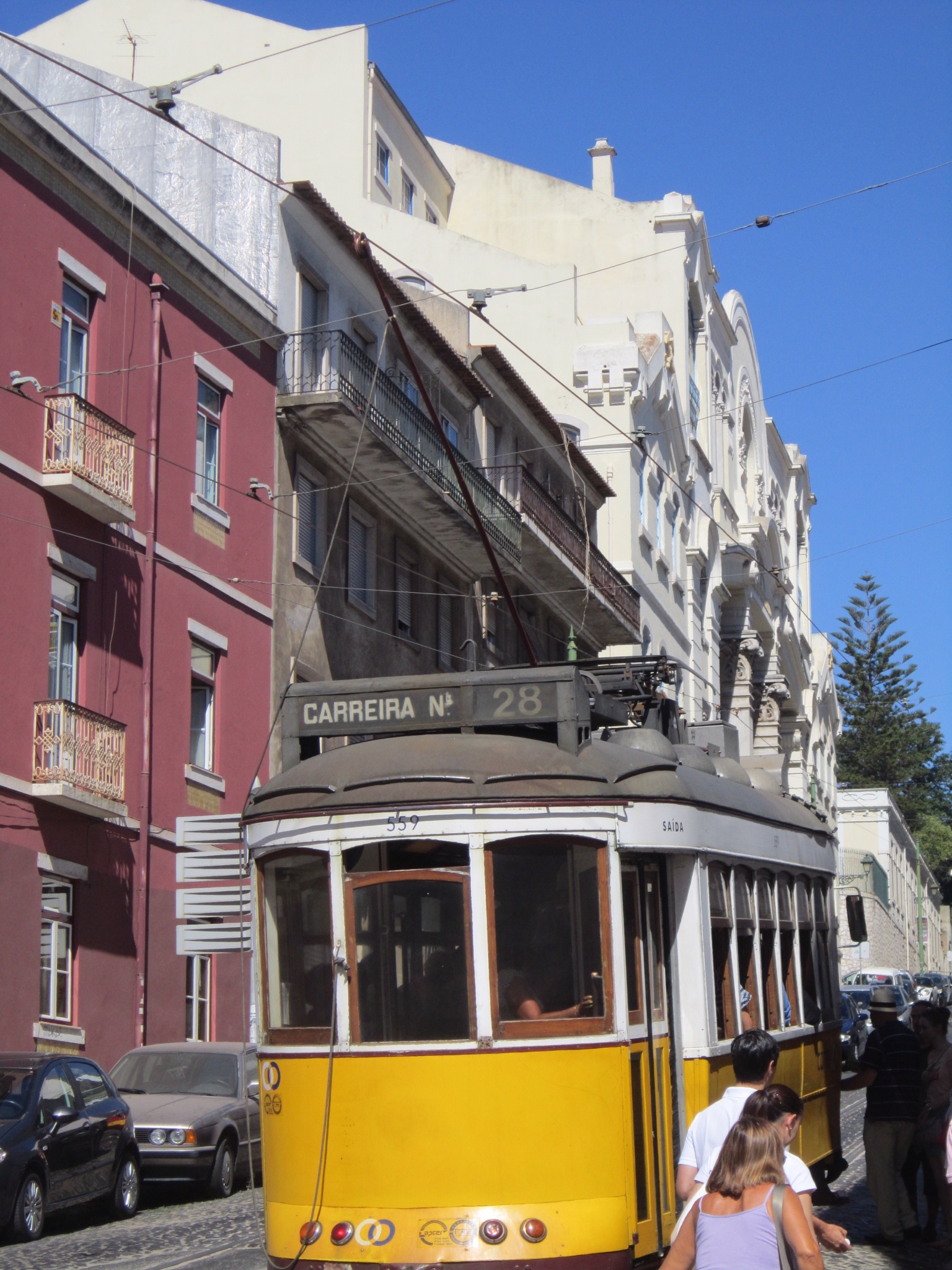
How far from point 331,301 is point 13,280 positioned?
8.17 m

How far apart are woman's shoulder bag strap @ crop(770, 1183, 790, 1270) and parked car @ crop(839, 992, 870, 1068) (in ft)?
73.7

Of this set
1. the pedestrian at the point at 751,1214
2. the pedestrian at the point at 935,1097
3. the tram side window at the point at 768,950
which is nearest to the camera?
the pedestrian at the point at 751,1214

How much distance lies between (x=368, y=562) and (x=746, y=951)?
17659 millimetres

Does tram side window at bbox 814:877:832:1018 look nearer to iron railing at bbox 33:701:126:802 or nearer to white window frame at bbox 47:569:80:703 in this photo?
iron railing at bbox 33:701:126:802

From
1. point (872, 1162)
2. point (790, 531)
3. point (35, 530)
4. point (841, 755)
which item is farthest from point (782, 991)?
point (841, 755)

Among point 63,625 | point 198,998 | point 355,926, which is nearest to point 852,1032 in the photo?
point 198,998

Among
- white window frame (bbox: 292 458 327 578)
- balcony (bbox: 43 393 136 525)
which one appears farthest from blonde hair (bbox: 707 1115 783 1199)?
white window frame (bbox: 292 458 327 578)

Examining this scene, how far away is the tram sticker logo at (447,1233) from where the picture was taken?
26.2 ft

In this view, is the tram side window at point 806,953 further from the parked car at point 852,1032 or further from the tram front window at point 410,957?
the parked car at point 852,1032

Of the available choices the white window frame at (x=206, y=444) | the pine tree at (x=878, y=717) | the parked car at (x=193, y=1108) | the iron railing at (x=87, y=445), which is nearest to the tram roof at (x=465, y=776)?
the parked car at (x=193, y=1108)

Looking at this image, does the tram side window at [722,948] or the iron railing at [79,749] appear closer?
the tram side window at [722,948]

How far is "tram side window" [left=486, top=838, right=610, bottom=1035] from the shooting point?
8.49 m

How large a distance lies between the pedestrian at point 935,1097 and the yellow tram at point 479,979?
253 cm

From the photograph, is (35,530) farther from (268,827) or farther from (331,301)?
(268,827)
